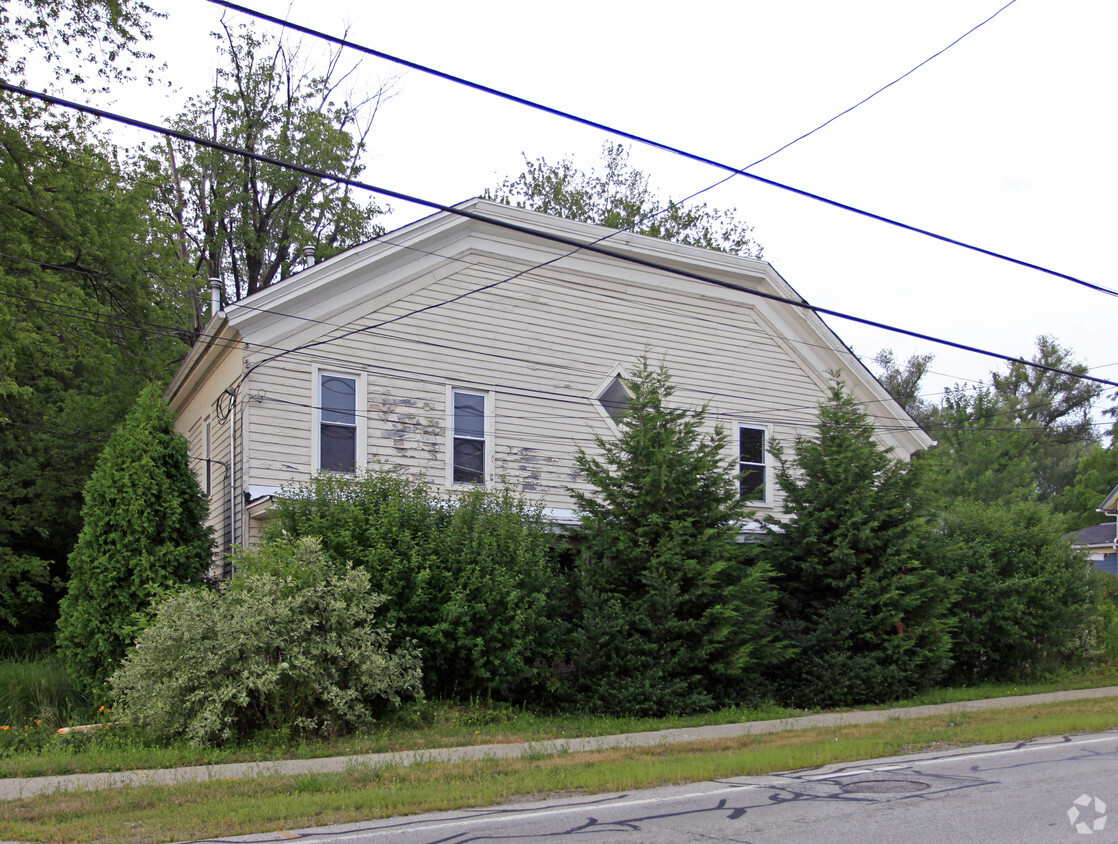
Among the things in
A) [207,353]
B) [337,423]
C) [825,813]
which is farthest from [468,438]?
[825,813]

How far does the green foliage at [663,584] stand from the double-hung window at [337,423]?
12.9 feet

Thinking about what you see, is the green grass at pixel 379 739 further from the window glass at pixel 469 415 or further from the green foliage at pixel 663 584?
the window glass at pixel 469 415

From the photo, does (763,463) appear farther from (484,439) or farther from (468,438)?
(468,438)

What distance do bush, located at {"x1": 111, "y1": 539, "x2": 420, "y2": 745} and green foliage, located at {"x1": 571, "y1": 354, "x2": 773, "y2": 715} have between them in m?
2.74

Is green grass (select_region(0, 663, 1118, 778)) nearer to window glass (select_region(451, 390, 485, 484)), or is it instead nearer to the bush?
the bush

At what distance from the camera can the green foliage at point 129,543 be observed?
40.8 feet

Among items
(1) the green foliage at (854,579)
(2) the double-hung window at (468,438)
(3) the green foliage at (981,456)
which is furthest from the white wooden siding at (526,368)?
(3) the green foliage at (981,456)

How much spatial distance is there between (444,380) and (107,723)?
7464 mm

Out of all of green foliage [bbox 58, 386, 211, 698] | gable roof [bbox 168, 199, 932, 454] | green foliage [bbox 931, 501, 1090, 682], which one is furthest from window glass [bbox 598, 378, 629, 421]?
green foliage [bbox 58, 386, 211, 698]

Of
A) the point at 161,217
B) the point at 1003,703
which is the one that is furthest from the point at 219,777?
the point at 161,217

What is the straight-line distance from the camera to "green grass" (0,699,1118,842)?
6.72m

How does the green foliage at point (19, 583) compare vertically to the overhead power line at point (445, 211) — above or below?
below

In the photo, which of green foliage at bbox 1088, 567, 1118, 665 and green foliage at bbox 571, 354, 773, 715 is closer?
green foliage at bbox 571, 354, 773, 715

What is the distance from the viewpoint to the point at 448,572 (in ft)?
40.4
